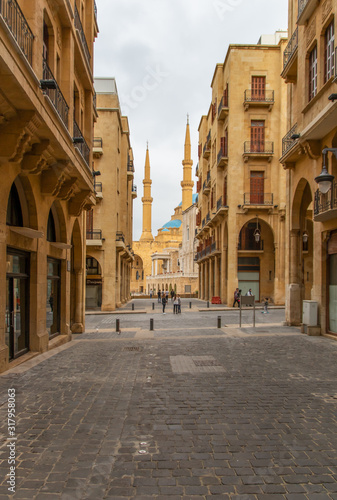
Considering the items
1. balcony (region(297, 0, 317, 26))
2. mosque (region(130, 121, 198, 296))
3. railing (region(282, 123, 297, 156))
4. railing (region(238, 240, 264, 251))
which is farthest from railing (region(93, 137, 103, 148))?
mosque (region(130, 121, 198, 296))

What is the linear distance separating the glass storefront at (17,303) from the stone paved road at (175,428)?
81 cm

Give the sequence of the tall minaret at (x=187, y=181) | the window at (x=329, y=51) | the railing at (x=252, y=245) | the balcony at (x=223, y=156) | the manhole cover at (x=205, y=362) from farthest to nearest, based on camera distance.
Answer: the tall minaret at (x=187, y=181), the railing at (x=252, y=245), the balcony at (x=223, y=156), the window at (x=329, y=51), the manhole cover at (x=205, y=362)

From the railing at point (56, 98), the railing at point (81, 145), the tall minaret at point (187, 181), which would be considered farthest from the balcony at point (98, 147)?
the tall minaret at point (187, 181)

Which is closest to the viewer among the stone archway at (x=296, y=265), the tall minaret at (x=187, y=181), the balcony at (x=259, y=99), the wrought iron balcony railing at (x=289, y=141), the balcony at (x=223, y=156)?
the wrought iron balcony railing at (x=289, y=141)

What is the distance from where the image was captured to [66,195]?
12945 millimetres

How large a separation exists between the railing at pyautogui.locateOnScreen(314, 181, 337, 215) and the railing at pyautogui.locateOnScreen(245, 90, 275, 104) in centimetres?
2103

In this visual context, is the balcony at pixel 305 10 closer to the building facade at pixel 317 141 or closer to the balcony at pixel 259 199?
the building facade at pixel 317 141

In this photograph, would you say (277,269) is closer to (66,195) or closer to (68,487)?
(66,195)

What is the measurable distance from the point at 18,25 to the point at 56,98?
8.76ft

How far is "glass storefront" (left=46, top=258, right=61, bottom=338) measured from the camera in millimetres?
13251

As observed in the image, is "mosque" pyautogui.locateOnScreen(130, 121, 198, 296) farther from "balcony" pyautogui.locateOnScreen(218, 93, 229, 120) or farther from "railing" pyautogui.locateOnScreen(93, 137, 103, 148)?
"railing" pyautogui.locateOnScreen(93, 137, 103, 148)

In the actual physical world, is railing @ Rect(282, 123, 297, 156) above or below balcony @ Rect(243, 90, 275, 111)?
below

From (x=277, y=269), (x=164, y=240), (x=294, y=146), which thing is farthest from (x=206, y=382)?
(x=164, y=240)

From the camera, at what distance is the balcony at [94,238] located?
1169 inches
